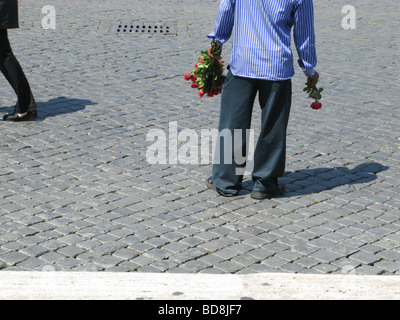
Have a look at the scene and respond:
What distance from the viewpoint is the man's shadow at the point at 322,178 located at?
611 cm

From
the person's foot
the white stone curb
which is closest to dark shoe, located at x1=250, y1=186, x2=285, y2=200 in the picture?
the person's foot

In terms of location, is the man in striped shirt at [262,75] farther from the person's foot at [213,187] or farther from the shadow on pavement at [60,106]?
the shadow on pavement at [60,106]

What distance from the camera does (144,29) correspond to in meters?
11.7

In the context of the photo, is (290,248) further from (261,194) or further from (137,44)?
(137,44)

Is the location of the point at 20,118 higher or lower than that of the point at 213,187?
higher

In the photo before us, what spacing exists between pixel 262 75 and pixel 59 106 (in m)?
3.09

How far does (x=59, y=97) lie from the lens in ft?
27.3

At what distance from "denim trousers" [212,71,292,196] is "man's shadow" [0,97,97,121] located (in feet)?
8.16

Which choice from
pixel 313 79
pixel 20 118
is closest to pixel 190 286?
pixel 313 79

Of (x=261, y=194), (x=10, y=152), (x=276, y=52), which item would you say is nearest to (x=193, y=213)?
(x=261, y=194)

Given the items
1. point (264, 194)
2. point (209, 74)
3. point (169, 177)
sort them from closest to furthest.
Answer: point (264, 194) < point (209, 74) < point (169, 177)

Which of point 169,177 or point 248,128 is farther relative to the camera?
point 169,177

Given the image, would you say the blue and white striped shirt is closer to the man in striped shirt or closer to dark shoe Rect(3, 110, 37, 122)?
the man in striped shirt

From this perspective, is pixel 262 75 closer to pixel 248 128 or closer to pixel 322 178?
pixel 248 128
